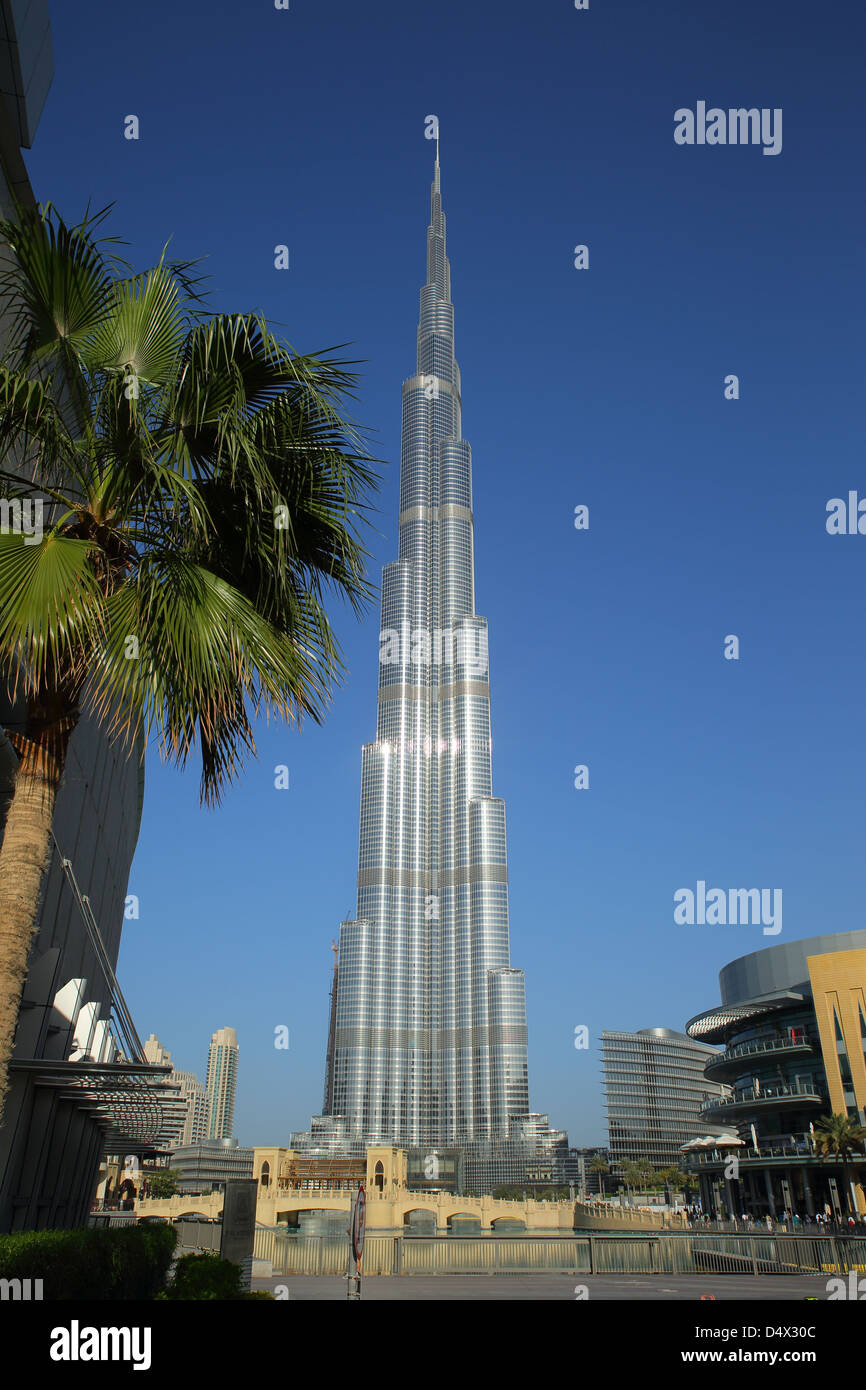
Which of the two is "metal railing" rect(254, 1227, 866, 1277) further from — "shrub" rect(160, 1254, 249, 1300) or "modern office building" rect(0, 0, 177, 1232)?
"shrub" rect(160, 1254, 249, 1300)

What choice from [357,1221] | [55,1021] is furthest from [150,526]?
[55,1021]

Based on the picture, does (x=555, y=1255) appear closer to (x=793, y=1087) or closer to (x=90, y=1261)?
(x=90, y=1261)

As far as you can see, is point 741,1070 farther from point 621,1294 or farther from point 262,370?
point 262,370

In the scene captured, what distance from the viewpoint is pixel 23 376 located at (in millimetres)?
8352

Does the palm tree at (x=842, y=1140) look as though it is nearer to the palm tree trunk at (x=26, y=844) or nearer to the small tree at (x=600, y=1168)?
the palm tree trunk at (x=26, y=844)

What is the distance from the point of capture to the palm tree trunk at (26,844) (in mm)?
7469

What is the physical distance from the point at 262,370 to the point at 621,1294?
2064 centimetres

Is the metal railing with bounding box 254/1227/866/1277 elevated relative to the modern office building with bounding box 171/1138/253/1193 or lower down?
lower down

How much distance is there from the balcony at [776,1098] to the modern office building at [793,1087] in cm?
11

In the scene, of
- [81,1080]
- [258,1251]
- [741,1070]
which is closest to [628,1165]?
[741,1070]

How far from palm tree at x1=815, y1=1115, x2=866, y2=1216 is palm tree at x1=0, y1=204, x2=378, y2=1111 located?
68.0m

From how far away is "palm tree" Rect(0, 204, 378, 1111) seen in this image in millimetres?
7746

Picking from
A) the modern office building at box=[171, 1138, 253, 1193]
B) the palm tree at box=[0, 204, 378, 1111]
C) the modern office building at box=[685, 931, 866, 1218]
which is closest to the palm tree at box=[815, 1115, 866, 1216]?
the modern office building at box=[685, 931, 866, 1218]

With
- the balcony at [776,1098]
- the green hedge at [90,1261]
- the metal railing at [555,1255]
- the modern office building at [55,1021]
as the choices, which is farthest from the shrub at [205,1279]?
the balcony at [776,1098]
